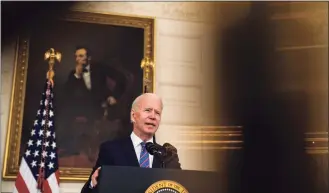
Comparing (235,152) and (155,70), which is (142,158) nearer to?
(235,152)

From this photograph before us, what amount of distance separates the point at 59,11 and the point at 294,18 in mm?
2261

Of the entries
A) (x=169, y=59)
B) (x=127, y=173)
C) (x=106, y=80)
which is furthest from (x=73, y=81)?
(x=127, y=173)

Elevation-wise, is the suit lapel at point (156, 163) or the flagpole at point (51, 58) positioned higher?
the flagpole at point (51, 58)

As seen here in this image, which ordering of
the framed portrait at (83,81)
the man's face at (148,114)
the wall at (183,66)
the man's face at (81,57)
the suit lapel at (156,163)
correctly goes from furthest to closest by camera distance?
the man's face at (81,57) → the wall at (183,66) → the framed portrait at (83,81) → the man's face at (148,114) → the suit lapel at (156,163)

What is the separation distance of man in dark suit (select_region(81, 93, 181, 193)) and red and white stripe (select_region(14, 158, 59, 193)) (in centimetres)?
135

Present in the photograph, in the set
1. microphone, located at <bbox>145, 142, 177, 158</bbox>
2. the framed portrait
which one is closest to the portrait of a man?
the framed portrait

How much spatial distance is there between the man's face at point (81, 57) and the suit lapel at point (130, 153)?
6.46 ft

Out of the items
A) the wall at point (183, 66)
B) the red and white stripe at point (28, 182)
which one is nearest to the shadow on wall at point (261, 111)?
the wall at point (183, 66)

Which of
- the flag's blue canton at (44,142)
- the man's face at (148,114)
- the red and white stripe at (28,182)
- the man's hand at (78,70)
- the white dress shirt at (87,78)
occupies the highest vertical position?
the man's hand at (78,70)

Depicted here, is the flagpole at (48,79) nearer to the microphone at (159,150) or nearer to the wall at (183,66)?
the wall at (183,66)

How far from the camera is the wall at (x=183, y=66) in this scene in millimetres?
4059

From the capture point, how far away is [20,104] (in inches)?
155

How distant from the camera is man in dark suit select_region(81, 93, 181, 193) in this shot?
7.45ft

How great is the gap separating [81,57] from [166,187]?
2.62 meters
